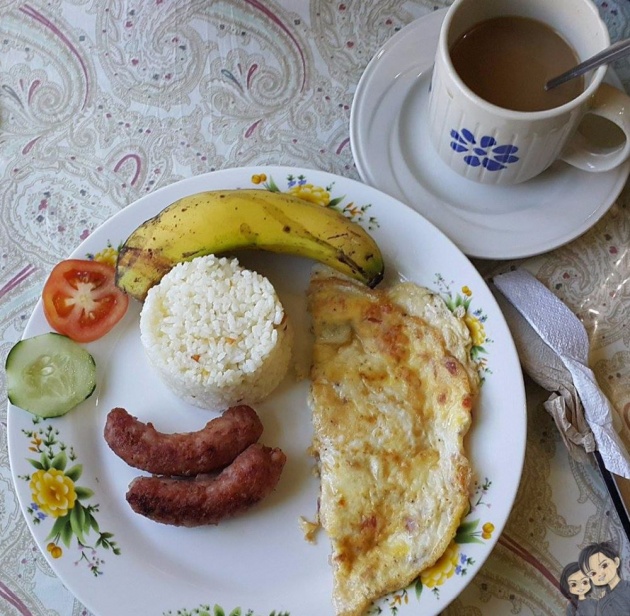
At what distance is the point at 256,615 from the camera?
1.63 meters

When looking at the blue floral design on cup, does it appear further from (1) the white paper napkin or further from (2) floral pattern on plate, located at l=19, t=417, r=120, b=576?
(2) floral pattern on plate, located at l=19, t=417, r=120, b=576

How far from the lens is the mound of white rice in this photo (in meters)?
1.69

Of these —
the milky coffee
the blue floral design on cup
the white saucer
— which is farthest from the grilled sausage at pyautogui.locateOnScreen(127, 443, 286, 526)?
the milky coffee

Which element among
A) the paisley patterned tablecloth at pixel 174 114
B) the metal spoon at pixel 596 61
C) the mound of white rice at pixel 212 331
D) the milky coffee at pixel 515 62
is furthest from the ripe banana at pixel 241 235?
the metal spoon at pixel 596 61

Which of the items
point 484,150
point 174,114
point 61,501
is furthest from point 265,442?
point 174,114

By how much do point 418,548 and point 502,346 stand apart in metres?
0.51

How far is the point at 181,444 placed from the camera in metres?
1.66

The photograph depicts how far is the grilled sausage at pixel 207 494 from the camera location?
5.29 ft

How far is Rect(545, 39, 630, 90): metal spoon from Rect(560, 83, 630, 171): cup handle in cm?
6

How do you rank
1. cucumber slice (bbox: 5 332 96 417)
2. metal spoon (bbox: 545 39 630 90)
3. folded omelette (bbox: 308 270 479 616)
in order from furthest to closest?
cucumber slice (bbox: 5 332 96 417) < folded omelette (bbox: 308 270 479 616) < metal spoon (bbox: 545 39 630 90)

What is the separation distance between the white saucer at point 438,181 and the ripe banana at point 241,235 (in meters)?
0.23

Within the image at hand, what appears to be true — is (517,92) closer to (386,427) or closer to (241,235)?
(241,235)

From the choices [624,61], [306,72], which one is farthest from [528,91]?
[306,72]

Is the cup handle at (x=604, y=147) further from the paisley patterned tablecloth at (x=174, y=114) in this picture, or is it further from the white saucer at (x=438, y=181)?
the paisley patterned tablecloth at (x=174, y=114)
